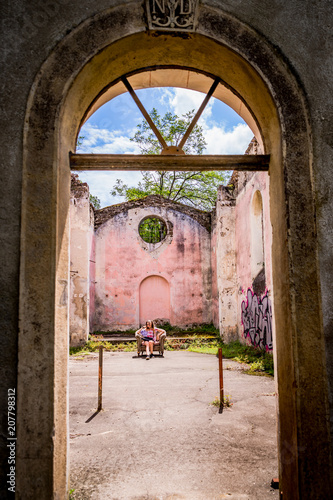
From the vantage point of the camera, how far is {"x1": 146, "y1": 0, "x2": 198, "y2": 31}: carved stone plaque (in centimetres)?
329

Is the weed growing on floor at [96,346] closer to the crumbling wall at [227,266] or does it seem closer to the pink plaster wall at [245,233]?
the crumbling wall at [227,266]

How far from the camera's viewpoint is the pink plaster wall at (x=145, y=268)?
19.8 m

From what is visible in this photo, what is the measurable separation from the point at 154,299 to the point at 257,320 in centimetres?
843

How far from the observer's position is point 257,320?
1261 cm

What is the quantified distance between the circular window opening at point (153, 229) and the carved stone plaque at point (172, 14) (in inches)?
734

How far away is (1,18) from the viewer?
314 centimetres

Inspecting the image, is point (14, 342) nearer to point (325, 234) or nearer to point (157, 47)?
point (325, 234)

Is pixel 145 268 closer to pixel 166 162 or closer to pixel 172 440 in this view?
pixel 172 440

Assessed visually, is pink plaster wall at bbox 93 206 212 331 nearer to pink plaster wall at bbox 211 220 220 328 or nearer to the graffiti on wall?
pink plaster wall at bbox 211 220 220 328

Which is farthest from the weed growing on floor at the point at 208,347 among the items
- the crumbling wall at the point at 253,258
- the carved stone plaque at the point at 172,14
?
the carved stone plaque at the point at 172,14

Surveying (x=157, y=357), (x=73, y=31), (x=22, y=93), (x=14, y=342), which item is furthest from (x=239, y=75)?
(x=157, y=357)

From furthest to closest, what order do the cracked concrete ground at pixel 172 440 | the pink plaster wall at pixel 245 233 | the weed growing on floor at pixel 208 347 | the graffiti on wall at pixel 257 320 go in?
the pink plaster wall at pixel 245 233 → the graffiti on wall at pixel 257 320 → the weed growing on floor at pixel 208 347 → the cracked concrete ground at pixel 172 440

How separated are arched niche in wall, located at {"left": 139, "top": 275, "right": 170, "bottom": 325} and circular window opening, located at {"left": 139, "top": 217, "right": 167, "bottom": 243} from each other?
3099 mm

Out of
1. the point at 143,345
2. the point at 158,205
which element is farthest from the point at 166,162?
the point at 158,205
